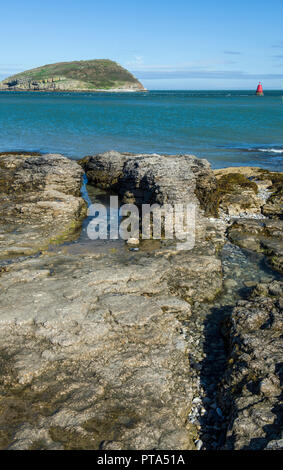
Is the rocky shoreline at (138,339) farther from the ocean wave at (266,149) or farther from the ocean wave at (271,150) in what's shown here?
the ocean wave at (271,150)

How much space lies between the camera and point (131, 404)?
607 cm

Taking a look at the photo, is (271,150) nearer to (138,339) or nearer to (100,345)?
(138,339)

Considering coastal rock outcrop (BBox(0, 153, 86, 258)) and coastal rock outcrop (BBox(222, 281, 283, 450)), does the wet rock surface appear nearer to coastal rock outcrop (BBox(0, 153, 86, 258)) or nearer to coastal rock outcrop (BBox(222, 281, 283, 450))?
coastal rock outcrop (BBox(0, 153, 86, 258))

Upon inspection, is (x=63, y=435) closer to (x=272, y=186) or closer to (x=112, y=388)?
(x=112, y=388)

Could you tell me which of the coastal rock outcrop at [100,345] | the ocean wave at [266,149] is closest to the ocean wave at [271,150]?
the ocean wave at [266,149]

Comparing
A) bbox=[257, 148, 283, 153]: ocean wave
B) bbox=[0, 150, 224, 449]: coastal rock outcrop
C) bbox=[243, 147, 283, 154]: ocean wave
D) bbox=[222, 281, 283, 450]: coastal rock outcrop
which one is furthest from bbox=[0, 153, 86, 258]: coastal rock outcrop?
bbox=[257, 148, 283, 153]: ocean wave

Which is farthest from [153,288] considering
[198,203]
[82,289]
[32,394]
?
[198,203]

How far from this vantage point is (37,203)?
15.0 metres

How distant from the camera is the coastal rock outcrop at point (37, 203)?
1248cm

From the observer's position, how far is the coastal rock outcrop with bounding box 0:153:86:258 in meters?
12.5

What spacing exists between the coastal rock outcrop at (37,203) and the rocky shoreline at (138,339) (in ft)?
0.32

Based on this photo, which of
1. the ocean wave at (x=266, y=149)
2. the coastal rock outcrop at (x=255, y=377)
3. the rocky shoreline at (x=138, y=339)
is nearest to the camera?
the coastal rock outcrop at (x=255, y=377)

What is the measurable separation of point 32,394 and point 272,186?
16867 mm

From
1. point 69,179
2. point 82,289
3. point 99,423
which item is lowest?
point 99,423
